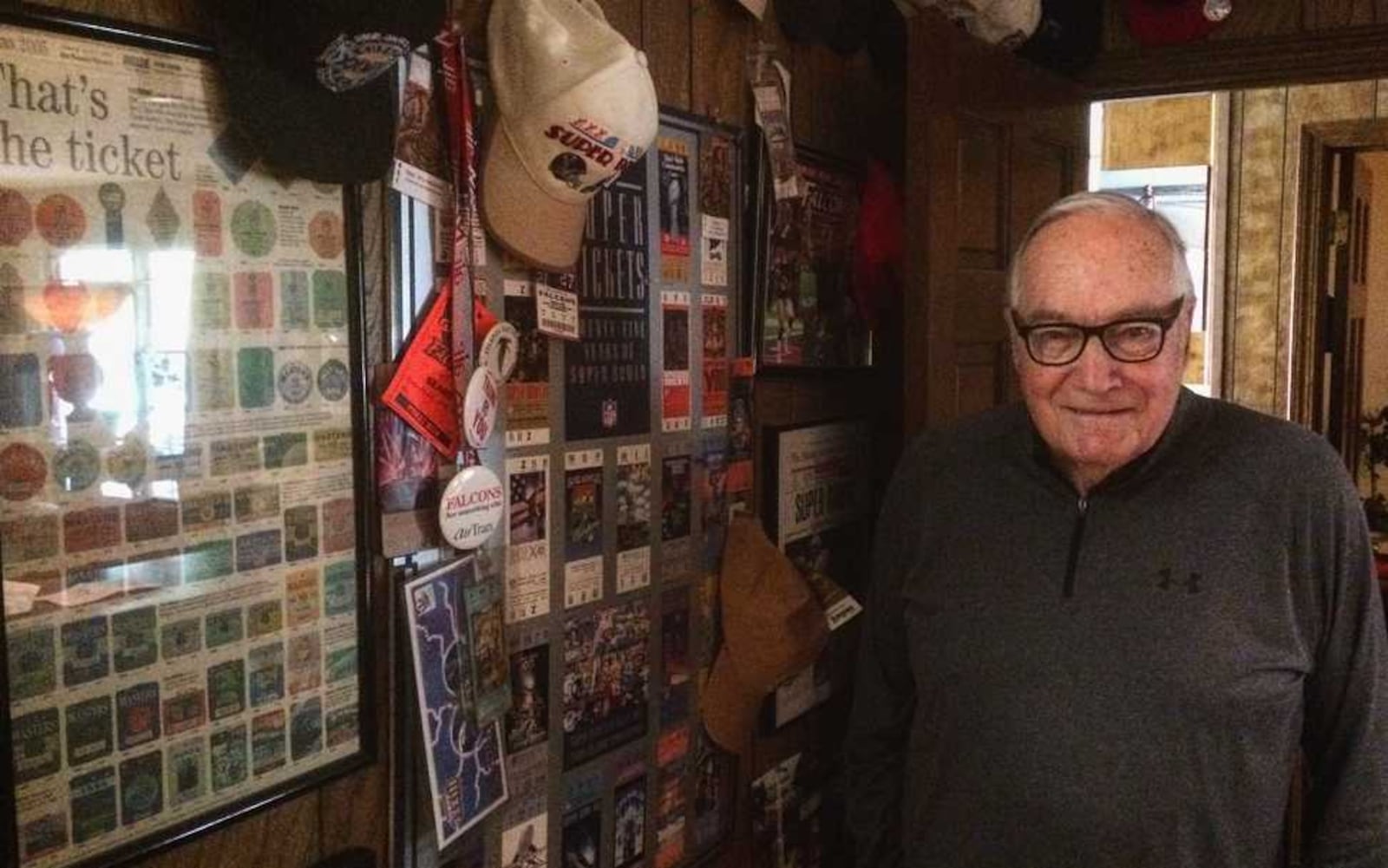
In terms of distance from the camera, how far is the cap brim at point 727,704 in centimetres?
181

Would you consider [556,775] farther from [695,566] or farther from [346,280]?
[346,280]

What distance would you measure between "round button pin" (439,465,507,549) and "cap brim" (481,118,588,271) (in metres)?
0.26

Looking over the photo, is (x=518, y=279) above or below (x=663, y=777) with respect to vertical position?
above

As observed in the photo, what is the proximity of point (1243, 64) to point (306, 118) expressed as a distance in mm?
1972

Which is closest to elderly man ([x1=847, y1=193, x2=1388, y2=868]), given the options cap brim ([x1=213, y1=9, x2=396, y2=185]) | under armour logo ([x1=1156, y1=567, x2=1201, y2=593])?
under armour logo ([x1=1156, y1=567, x2=1201, y2=593])

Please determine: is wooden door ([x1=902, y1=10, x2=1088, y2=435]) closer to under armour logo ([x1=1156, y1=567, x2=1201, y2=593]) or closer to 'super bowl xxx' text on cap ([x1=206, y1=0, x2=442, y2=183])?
under armour logo ([x1=1156, y1=567, x2=1201, y2=593])

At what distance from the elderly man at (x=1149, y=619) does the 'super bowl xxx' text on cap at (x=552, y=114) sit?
1.65 feet

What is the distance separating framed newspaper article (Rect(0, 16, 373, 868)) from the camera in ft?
3.01

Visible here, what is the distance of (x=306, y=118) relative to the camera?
1.07 m

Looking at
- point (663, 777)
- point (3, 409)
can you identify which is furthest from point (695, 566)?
point (3, 409)

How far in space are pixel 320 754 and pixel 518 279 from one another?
576 millimetres

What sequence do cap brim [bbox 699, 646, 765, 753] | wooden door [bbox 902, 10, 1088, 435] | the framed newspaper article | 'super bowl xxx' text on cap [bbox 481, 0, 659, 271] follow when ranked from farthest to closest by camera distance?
wooden door [bbox 902, 10, 1088, 435], cap brim [bbox 699, 646, 765, 753], 'super bowl xxx' text on cap [bbox 481, 0, 659, 271], the framed newspaper article

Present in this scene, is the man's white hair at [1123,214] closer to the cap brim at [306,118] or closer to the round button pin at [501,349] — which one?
the round button pin at [501,349]

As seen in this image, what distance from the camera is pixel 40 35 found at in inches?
35.6
